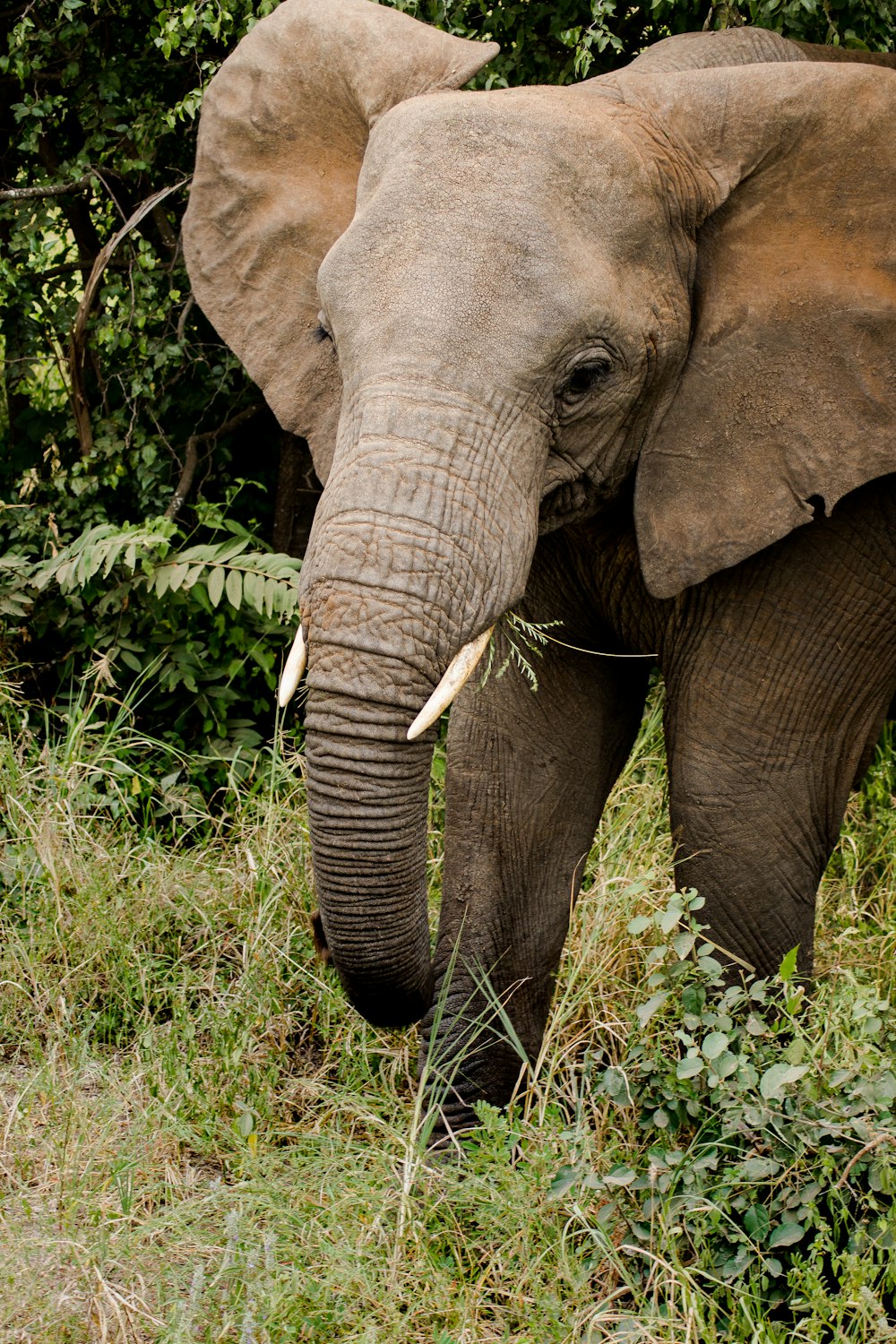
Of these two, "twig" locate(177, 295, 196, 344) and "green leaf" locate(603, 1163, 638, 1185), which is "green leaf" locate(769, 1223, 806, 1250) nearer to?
"green leaf" locate(603, 1163, 638, 1185)

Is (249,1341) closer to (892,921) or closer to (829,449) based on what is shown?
(829,449)

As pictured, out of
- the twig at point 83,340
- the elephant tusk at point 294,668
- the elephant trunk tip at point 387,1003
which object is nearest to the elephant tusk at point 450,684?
the elephant tusk at point 294,668

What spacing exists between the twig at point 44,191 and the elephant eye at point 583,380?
317 cm

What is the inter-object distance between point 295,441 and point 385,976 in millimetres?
3342

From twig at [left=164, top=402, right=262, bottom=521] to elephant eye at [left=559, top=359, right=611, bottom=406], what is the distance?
2.84 meters

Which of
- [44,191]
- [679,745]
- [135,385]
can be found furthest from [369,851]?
[44,191]

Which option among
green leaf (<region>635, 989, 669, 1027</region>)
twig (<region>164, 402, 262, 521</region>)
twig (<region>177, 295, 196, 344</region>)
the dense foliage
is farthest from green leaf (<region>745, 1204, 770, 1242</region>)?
twig (<region>177, 295, 196, 344</region>)

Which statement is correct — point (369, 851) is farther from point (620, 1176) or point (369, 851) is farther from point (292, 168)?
point (292, 168)

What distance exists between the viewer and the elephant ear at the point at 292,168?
3715 millimetres

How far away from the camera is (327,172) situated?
12.8ft

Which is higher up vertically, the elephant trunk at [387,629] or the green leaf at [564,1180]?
the elephant trunk at [387,629]

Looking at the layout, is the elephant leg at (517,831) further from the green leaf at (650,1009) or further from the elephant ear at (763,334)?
the green leaf at (650,1009)

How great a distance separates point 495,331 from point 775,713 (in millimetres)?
1169

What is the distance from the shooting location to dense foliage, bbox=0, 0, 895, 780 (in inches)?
214
